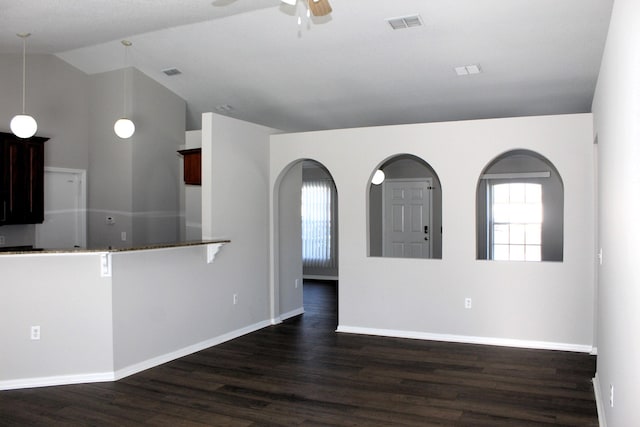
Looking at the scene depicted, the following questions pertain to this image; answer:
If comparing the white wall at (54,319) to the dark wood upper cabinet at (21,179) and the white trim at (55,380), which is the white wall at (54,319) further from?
the dark wood upper cabinet at (21,179)

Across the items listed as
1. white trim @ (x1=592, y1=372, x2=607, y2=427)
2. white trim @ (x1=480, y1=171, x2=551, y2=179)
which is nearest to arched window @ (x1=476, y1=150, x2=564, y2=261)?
white trim @ (x1=480, y1=171, x2=551, y2=179)

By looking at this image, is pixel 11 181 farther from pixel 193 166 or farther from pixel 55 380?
pixel 55 380

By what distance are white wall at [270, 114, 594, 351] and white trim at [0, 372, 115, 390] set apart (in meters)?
2.59

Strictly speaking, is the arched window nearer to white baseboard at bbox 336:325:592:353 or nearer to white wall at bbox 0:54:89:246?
white baseboard at bbox 336:325:592:353

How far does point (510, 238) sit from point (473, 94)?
2956mm

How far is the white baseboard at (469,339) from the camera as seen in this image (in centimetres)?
530

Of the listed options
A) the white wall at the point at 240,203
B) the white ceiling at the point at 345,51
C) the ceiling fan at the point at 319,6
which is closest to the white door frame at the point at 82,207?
the white ceiling at the point at 345,51

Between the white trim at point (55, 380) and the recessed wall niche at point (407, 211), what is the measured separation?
18.7 ft

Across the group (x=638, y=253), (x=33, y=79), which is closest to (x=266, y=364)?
(x=638, y=253)

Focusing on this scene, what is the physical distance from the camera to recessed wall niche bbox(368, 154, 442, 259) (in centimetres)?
931

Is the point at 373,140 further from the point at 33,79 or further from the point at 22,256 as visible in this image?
the point at 33,79

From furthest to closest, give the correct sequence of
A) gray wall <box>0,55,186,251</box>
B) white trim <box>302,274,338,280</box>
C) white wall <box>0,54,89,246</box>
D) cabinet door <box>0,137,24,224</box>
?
1. white trim <box>302,274,338,280</box>
2. gray wall <box>0,55,186,251</box>
3. white wall <box>0,54,89,246</box>
4. cabinet door <box>0,137,24,224</box>

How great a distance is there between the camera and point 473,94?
653 cm

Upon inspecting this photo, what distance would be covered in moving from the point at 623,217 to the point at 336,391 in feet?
8.39
